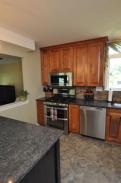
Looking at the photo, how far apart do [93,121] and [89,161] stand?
35.1 inches

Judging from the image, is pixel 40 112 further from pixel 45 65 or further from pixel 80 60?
pixel 80 60

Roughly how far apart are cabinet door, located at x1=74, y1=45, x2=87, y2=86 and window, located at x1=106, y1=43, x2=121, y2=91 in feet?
2.29

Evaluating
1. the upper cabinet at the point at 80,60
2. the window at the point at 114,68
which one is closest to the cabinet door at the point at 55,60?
the upper cabinet at the point at 80,60

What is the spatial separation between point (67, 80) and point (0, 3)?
86.0 inches

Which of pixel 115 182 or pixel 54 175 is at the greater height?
pixel 54 175

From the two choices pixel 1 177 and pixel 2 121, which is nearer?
pixel 1 177

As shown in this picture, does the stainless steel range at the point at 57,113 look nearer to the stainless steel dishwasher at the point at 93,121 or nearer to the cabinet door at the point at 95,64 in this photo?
the stainless steel dishwasher at the point at 93,121

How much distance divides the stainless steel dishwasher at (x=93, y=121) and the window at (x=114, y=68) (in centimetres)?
94

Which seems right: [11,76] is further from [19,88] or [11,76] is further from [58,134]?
[58,134]

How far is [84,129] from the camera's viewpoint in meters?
3.01

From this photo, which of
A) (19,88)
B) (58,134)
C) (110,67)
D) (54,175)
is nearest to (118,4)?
(58,134)

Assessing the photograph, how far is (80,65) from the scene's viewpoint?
3176 millimetres

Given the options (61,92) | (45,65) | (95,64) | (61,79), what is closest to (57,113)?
(61,92)

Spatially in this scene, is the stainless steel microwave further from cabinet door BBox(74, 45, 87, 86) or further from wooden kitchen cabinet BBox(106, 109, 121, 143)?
wooden kitchen cabinet BBox(106, 109, 121, 143)
